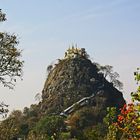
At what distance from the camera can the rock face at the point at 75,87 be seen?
463 feet

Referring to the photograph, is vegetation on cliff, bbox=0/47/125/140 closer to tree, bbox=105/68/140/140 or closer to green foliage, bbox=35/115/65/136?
green foliage, bbox=35/115/65/136

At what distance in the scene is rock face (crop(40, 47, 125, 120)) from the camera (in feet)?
463

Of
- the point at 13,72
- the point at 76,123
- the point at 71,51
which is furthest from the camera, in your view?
the point at 71,51

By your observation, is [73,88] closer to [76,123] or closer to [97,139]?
[76,123]

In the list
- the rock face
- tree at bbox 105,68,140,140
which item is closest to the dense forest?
the rock face

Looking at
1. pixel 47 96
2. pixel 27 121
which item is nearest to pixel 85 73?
pixel 47 96

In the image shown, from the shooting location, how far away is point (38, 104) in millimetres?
150750

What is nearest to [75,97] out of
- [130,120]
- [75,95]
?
[75,95]

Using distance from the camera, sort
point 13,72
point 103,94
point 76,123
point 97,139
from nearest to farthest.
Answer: point 13,72, point 97,139, point 76,123, point 103,94

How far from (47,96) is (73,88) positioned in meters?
11.0

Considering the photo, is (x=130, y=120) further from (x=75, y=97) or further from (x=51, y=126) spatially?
(x=75, y=97)

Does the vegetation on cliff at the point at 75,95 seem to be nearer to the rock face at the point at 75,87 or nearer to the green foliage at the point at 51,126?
the rock face at the point at 75,87

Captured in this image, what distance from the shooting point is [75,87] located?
145375mm

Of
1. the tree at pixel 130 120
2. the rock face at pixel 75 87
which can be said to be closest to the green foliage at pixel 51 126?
the rock face at pixel 75 87
